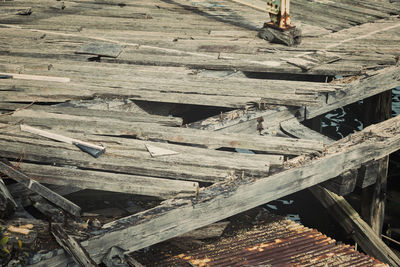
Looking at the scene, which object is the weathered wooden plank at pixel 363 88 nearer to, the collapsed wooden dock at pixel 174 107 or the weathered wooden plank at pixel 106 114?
the collapsed wooden dock at pixel 174 107

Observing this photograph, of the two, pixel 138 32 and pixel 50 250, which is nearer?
pixel 50 250

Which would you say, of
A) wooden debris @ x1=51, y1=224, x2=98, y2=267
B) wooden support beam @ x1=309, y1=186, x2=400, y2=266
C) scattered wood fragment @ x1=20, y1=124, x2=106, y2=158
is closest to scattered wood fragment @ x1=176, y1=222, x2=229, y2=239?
scattered wood fragment @ x1=20, y1=124, x2=106, y2=158

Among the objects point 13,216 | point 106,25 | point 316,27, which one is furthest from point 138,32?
point 13,216

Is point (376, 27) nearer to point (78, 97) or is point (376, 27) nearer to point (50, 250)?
point (78, 97)

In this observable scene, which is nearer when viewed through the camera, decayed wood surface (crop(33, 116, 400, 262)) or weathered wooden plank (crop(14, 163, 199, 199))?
decayed wood surface (crop(33, 116, 400, 262))

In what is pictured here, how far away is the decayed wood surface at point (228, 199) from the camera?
17.2 feet

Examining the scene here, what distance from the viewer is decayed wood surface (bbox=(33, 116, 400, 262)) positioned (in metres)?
5.24

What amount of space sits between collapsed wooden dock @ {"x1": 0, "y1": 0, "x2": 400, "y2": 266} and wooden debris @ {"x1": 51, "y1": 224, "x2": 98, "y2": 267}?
47mm

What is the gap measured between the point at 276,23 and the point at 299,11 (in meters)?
2.06

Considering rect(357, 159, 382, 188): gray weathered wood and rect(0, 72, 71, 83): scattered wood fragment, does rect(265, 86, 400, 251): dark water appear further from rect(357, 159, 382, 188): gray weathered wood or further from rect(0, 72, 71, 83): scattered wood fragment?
rect(0, 72, 71, 83): scattered wood fragment

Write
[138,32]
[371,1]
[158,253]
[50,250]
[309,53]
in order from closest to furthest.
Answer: [50,250] → [158,253] → [309,53] → [138,32] → [371,1]

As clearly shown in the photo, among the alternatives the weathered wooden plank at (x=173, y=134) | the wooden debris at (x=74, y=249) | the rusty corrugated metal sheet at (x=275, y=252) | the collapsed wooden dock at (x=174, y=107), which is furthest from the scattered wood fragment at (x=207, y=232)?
the wooden debris at (x=74, y=249)

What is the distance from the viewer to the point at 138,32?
9.35 metres

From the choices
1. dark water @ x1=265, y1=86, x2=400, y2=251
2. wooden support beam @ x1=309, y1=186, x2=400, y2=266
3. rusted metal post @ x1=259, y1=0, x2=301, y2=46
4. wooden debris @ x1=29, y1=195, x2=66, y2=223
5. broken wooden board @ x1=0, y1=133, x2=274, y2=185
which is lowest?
dark water @ x1=265, y1=86, x2=400, y2=251
